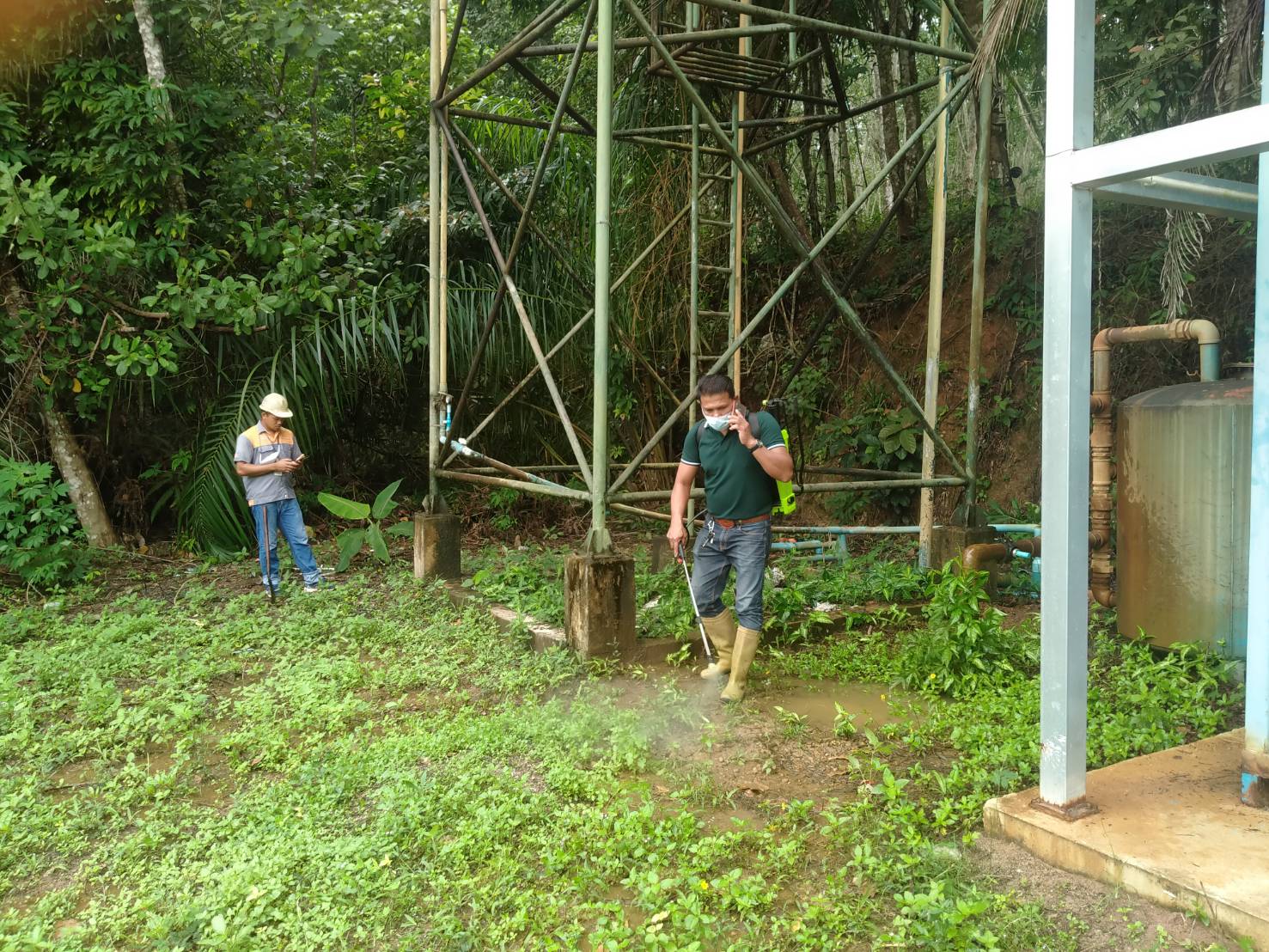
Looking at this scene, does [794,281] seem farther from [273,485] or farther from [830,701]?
[273,485]

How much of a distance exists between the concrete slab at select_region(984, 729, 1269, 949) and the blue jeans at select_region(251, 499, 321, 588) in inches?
231

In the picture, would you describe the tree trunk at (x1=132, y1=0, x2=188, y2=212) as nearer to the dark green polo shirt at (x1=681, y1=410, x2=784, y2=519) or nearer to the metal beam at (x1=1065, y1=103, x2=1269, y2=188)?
the dark green polo shirt at (x1=681, y1=410, x2=784, y2=519)

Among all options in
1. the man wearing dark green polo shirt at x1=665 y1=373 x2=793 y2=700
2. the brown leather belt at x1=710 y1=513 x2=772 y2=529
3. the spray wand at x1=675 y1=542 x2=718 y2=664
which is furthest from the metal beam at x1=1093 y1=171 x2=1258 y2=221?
the spray wand at x1=675 y1=542 x2=718 y2=664

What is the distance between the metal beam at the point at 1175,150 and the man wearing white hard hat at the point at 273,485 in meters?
6.35

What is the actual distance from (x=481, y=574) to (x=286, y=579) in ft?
6.92

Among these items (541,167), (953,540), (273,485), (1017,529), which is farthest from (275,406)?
(1017,529)

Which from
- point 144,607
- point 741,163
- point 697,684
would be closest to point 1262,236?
point 741,163

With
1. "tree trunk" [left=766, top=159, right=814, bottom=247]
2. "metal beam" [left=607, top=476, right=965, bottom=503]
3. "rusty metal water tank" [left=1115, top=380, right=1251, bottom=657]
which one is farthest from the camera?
"tree trunk" [left=766, top=159, right=814, bottom=247]

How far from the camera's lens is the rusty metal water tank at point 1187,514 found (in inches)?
200

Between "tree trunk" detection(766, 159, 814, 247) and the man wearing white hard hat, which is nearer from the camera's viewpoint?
the man wearing white hard hat

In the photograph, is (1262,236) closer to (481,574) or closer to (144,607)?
(481,574)

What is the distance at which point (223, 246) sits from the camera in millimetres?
9938

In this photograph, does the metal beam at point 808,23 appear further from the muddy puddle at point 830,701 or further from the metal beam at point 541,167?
the muddy puddle at point 830,701

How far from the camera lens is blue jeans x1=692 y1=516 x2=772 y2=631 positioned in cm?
519
